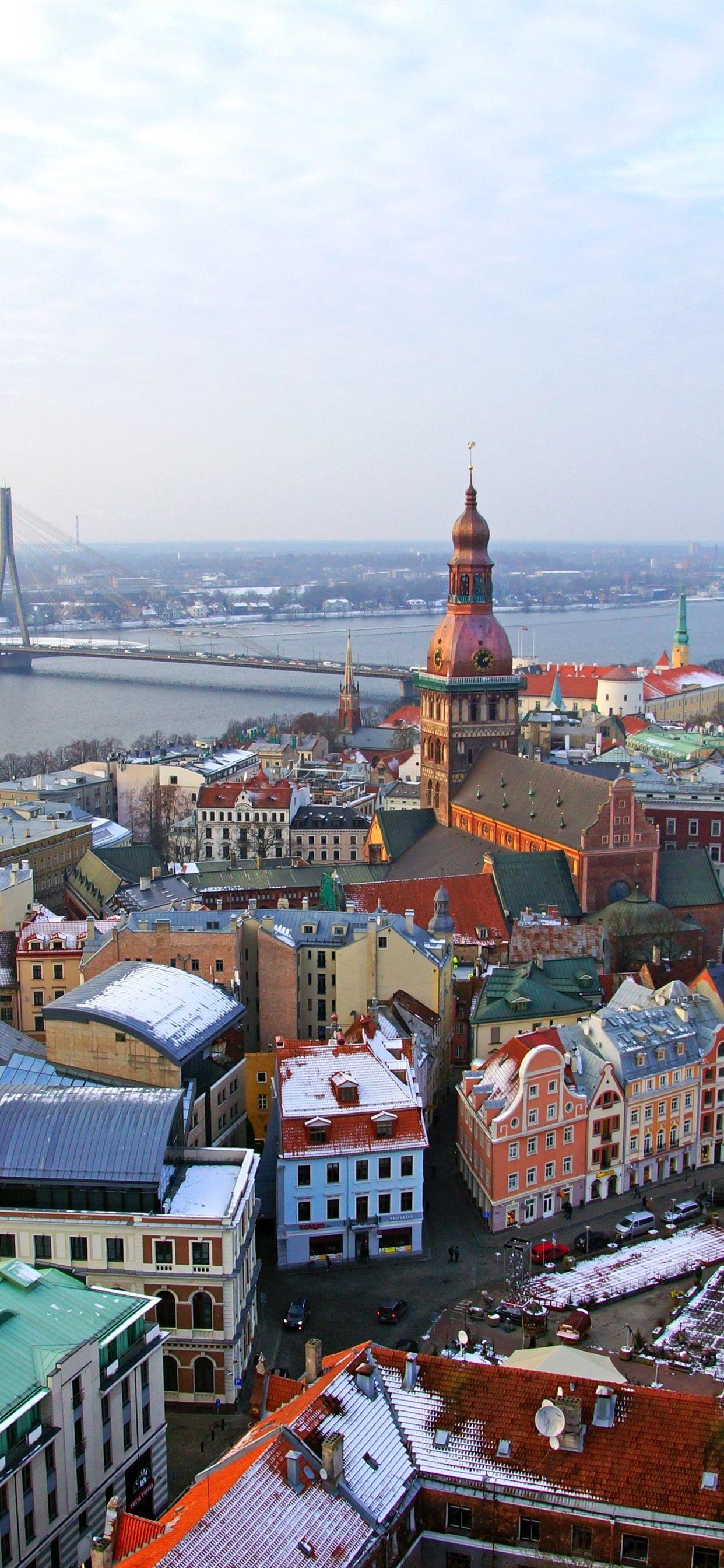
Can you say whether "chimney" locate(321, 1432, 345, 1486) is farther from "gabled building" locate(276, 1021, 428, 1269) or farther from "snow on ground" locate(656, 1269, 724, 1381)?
"gabled building" locate(276, 1021, 428, 1269)

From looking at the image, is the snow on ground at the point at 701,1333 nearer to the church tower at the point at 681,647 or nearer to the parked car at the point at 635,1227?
the parked car at the point at 635,1227

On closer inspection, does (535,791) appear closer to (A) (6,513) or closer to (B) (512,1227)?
(B) (512,1227)

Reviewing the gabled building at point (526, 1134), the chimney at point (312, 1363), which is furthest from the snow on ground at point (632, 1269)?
the chimney at point (312, 1363)

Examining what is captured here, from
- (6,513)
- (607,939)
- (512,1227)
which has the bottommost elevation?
(512,1227)

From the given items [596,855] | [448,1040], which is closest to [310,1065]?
[448,1040]

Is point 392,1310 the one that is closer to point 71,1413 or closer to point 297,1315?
point 297,1315

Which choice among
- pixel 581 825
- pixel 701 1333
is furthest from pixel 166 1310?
pixel 581 825

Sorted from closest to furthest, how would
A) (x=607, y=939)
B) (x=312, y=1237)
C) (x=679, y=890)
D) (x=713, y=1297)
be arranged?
(x=713, y=1297) < (x=312, y=1237) < (x=607, y=939) < (x=679, y=890)
